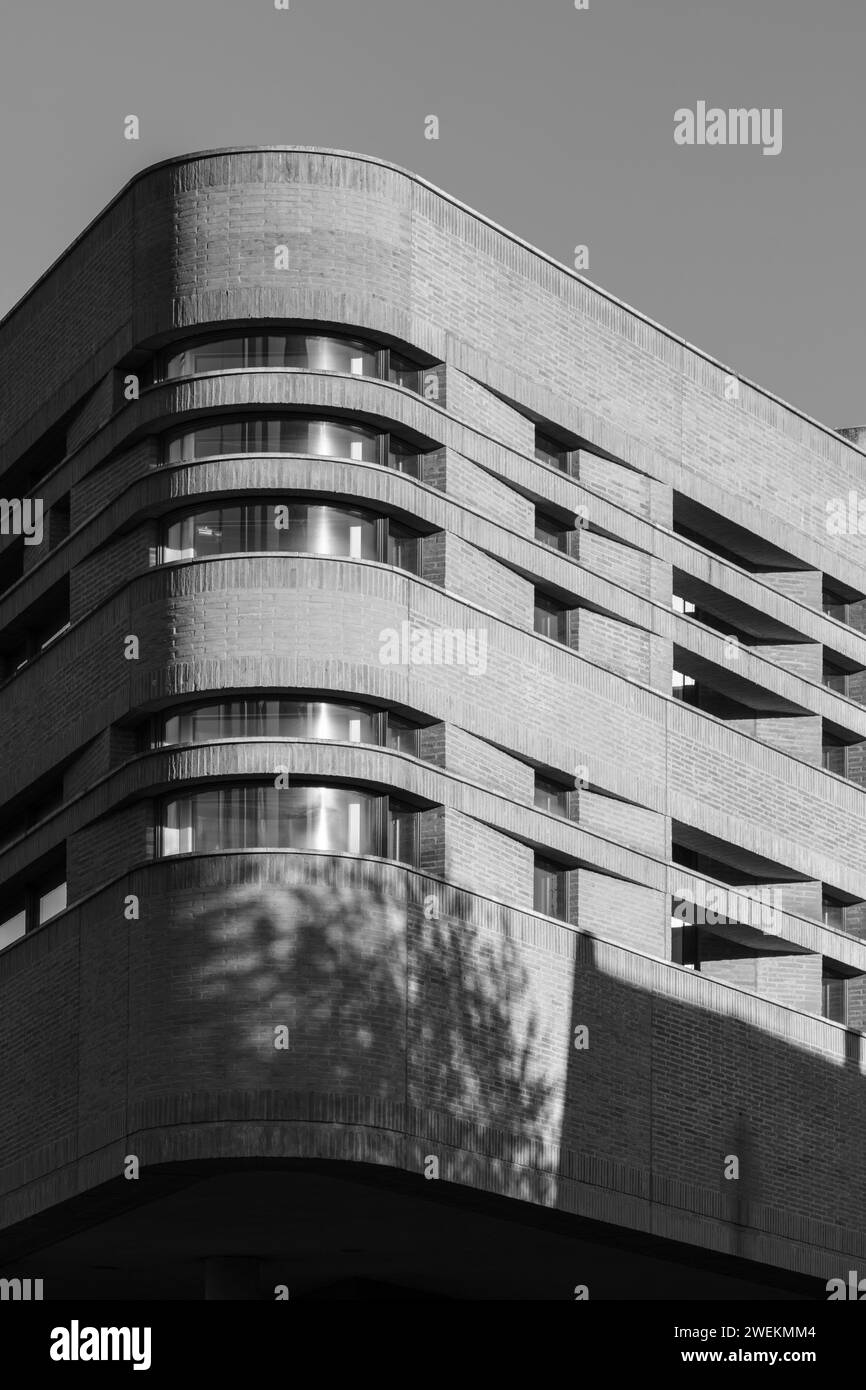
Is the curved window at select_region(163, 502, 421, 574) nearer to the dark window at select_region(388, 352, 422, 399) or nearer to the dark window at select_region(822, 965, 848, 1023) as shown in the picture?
the dark window at select_region(388, 352, 422, 399)

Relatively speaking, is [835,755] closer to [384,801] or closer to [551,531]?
[551,531]

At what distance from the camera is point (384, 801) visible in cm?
3366

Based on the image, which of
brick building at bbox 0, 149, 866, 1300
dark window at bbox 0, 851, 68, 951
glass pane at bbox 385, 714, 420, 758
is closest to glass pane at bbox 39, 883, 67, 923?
dark window at bbox 0, 851, 68, 951

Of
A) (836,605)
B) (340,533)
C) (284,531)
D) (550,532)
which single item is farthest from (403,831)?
(836,605)

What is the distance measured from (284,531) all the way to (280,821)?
3.67 meters

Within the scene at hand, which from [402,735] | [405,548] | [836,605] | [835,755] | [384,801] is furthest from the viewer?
[836,605]

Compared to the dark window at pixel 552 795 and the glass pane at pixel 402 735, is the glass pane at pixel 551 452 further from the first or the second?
the glass pane at pixel 402 735

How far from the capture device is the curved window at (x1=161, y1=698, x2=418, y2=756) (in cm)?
3366

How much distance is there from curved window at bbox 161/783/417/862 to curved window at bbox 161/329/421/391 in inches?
208

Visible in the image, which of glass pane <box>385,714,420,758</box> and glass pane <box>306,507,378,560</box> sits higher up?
glass pane <box>306,507,378,560</box>
